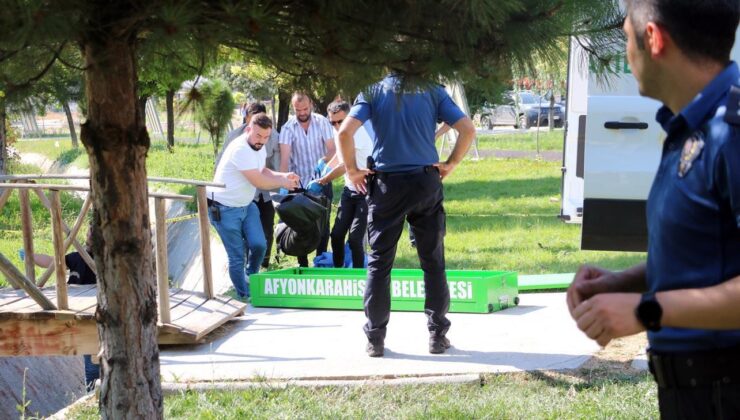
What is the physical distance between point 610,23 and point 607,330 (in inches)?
64.9

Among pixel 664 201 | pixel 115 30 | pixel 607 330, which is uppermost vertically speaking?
pixel 115 30

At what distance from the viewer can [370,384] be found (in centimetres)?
559

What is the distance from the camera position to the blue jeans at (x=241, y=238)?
8.64 m

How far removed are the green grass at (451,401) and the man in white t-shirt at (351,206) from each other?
11.1 ft

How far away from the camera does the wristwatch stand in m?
2.06

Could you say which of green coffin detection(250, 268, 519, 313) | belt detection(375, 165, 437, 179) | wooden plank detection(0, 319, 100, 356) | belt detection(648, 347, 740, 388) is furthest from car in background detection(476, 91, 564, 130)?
belt detection(648, 347, 740, 388)

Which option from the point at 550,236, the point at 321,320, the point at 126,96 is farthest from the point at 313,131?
the point at 126,96

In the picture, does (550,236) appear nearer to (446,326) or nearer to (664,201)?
(446,326)

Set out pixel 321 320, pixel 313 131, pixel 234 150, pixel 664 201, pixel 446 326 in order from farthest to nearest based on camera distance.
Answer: pixel 313 131 → pixel 234 150 → pixel 321 320 → pixel 446 326 → pixel 664 201

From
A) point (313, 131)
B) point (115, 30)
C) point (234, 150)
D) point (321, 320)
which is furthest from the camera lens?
point (313, 131)

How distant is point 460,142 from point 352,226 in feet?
9.16

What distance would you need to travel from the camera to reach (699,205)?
2.11 m

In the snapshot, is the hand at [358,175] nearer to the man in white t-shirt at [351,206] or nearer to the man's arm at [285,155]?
the man in white t-shirt at [351,206]

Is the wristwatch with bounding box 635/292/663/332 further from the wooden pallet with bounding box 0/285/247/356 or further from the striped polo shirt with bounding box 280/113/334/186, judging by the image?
the striped polo shirt with bounding box 280/113/334/186
